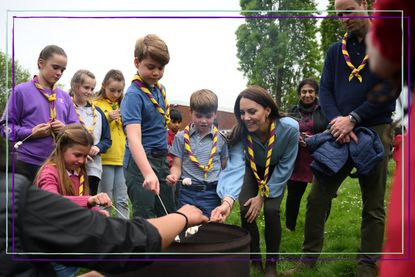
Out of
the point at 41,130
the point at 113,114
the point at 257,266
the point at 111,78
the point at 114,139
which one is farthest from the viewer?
the point at 114,139

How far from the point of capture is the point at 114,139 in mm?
3898

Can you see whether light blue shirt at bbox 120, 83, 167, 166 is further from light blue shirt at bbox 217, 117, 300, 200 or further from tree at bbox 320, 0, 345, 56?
tree at bbox 320, 0, 345, 56

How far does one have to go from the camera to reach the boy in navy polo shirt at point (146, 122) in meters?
2.86

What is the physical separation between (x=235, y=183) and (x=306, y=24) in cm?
112

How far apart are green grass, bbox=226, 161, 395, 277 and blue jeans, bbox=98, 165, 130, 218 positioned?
109 centimetres

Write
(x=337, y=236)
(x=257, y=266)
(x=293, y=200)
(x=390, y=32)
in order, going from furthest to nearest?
(x=293, y=200) → (x=337, y=236) → (x=257, y=266) → (x=390, y=32)

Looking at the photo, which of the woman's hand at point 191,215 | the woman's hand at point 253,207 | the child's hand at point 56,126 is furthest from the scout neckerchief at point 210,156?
the woman's hand at point 191,215

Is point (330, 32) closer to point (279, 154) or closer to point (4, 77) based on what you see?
point (279, 154)

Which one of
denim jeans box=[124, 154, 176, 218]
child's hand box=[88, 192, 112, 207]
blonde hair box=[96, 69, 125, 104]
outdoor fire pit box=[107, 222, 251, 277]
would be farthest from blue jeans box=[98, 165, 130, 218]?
outdoor fire pit box=[107, 222, 251, 277]

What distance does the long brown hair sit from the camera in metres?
3.30

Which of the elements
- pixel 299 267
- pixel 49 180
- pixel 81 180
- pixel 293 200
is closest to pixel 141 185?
pixel 81 180

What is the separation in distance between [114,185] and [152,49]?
160 centimetres

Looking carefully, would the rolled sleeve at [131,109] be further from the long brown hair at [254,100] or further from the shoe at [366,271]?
the shoe at [366,271]

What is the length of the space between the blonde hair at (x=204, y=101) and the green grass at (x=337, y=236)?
1.08 meters
